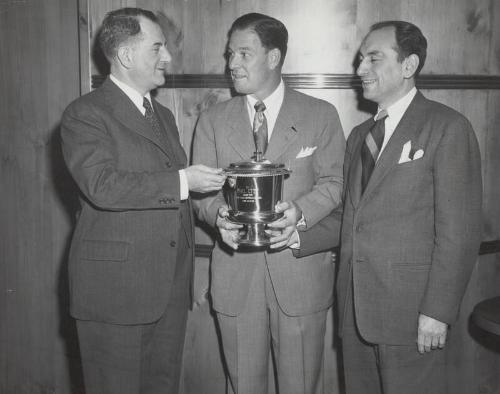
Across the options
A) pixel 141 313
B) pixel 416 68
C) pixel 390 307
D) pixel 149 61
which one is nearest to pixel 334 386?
pixel 390 307

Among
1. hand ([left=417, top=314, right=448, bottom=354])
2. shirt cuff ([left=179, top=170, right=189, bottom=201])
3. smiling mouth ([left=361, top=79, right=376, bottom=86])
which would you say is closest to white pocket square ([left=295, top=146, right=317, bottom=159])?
smiling mouth ([left=361, top=79, right=376, bottom=86])

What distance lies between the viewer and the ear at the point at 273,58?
2.73m

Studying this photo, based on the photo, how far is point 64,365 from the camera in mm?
3682

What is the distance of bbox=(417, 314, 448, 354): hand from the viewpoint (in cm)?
222

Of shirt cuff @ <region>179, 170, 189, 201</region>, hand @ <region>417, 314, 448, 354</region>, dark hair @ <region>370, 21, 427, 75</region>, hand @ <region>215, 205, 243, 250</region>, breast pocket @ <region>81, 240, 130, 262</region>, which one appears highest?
dark hair @ <region>370, 21, 427, 75</region>

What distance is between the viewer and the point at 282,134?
8.53 feet

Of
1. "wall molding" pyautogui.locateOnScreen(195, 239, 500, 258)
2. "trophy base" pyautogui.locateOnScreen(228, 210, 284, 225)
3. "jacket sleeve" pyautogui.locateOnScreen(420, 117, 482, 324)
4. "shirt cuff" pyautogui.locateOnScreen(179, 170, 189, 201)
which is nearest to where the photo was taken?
"jacket sleeve" pyautogui.locateOnScreen(420, 117, 482, 324)

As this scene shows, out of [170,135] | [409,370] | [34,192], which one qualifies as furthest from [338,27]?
[34,192]

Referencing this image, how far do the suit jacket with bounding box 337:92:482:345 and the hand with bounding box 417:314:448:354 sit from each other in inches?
1.6

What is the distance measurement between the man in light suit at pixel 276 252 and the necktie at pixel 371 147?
0.21 m

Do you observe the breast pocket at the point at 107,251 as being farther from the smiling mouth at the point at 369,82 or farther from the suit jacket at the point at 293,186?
the smiling mouth at the point at 369,82

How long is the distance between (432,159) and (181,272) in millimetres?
1395

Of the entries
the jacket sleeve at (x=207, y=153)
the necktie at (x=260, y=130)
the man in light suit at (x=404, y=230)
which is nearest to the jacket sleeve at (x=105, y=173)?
the jacket sleeve at (x=207, y=153)

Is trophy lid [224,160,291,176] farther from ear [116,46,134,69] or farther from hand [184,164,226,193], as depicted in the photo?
ear [116,46,134,69]
